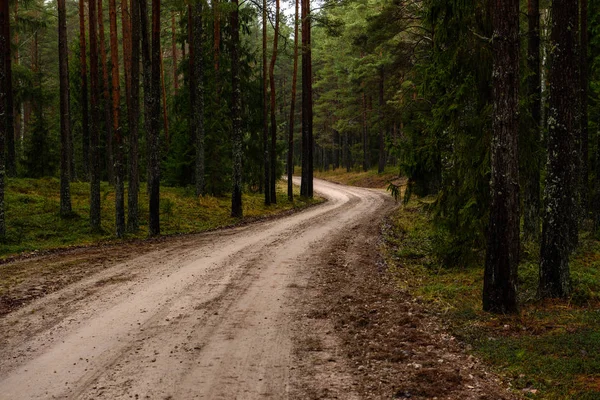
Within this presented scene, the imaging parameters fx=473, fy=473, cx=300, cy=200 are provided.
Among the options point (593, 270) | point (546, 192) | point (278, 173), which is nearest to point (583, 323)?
point (546, 192)

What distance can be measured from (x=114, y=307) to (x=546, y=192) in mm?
7890

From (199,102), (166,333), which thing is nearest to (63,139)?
(199,102)

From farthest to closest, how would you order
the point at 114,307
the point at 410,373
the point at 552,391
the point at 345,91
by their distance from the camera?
the point at 345,91 → the point at 114,307 → the point at 410,373 → the point at 552,391

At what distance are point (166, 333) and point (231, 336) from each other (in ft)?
3.25

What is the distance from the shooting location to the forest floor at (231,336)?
534cm

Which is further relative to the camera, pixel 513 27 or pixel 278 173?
pixel 278 173

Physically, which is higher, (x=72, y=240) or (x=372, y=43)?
(x=372, y=43)

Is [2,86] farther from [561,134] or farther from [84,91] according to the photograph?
[561,134]

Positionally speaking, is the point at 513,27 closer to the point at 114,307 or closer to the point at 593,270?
the point at 593,270

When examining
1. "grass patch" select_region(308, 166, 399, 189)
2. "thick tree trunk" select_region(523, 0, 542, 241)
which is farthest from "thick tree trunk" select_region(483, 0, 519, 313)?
"grass patch" select_region(308, 166, 399, 189)

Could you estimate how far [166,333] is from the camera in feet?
23.2

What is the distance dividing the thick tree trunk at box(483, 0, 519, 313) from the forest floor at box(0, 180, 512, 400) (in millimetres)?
1407

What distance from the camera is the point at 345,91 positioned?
176ft

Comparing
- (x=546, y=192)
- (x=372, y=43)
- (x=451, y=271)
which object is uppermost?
(x=372, y=43)
